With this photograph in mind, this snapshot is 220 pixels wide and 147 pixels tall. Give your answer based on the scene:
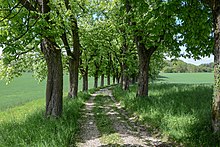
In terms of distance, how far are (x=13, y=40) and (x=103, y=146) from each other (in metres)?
4.48

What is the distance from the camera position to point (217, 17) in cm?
692

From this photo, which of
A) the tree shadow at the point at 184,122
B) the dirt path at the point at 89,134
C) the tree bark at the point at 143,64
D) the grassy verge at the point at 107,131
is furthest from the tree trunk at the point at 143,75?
the dirt path at the point at 89,134

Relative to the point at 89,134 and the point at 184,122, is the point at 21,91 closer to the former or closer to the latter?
the point at 89,134

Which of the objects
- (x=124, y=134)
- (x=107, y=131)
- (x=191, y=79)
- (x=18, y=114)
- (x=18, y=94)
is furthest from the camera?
(x=191, y=79)

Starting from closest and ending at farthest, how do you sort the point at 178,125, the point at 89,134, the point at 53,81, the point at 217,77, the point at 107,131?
the point at 217,77 → the point at 178,125 → the point at 89,134 → the point at 107,131 → the point at 53,81

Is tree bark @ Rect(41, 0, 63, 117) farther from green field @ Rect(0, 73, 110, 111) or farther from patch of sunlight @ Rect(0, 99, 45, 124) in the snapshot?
green field @ Rect(0, 73, 110, 111)

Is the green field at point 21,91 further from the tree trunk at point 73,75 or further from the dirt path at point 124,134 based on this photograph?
the dirt path at point 124,134

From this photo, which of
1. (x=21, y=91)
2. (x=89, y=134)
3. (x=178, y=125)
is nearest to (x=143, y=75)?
(x=178, y=125)

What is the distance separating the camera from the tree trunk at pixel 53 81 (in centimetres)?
1027

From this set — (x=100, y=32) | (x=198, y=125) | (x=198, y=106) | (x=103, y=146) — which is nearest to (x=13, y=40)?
(x=103, y=146)

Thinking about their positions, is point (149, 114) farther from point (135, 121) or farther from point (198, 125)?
point (198, 125)

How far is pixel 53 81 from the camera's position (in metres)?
10.5

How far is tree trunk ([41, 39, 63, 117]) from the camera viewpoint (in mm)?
10273

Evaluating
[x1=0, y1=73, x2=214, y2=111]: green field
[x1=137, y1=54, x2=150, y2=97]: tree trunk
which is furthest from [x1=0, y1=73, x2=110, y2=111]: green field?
[x1=137, y1=54, x2=150, y2=97]: tree trunk
